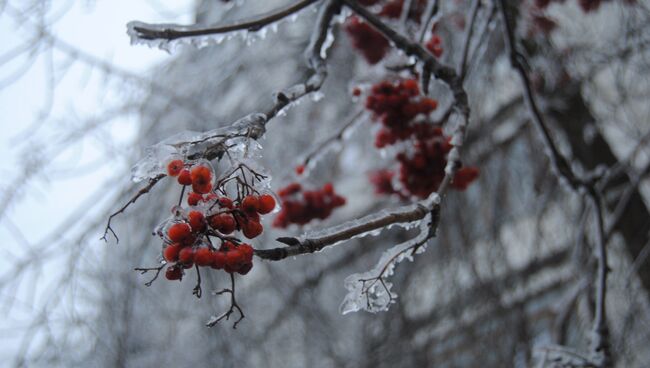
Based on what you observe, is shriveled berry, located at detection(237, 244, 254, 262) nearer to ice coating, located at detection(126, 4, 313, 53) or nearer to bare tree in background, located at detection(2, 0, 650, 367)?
ice coating, located at detection(126, 4, 313, 53)

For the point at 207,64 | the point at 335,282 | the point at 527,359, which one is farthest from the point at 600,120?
the point at 207,64

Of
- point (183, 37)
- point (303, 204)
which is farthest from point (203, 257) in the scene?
point (303, 204)

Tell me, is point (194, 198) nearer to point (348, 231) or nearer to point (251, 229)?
point (251, 229)

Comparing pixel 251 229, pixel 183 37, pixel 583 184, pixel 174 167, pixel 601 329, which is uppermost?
pixel 183 37

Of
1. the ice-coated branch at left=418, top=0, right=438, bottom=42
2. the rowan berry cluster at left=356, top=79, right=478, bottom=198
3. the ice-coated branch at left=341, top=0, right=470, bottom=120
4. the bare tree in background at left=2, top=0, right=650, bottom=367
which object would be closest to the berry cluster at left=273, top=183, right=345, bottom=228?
the bare tree in background at left=2, top=0, right=650, bottom=367

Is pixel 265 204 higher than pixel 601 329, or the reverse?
pixel 265 204

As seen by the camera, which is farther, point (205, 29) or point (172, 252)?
point (205, 29)

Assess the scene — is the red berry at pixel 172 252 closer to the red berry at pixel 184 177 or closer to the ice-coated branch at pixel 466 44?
the red berry at pixel 184 177

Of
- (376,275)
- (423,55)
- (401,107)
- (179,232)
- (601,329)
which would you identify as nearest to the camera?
Answer: (179,232)
